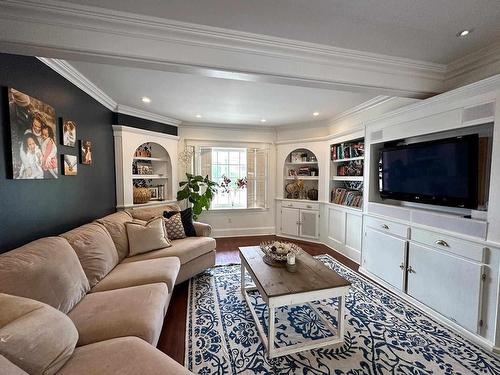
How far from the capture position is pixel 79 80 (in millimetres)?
2549

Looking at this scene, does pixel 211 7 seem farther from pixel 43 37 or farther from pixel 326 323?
pixel 326 323

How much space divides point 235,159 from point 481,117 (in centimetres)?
393

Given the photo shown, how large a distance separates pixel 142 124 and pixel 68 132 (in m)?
1.62

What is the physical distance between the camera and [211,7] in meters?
1.50

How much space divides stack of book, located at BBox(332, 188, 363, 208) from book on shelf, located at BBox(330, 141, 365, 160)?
602 millimetres

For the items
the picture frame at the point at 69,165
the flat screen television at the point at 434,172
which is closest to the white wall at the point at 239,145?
the picture frame at the point at 69,165

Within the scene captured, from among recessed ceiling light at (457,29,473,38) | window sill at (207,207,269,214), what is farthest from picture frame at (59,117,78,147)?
recessed ceiling light at (457,29,473,38)

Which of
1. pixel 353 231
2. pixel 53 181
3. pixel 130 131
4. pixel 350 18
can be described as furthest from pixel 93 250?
pixel 353 231

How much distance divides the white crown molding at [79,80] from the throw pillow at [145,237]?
170 centimetres

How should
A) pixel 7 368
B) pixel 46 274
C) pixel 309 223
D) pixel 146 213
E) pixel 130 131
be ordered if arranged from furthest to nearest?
pixel 309 223
pixel 130 131
pixel 146 213
pixel 46 274
pixel 7 368

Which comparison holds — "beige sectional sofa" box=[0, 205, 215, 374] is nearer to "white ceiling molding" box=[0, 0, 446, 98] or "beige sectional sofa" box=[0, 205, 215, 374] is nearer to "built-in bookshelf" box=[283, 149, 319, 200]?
"white ceiling molding" box=[0, 0, 446, 98]

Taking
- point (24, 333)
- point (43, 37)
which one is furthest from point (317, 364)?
point (43, 37)

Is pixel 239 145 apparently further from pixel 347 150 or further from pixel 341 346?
pixel 341 346

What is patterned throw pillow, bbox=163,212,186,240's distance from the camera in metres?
3.15
